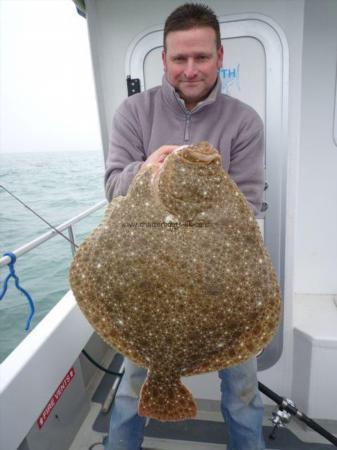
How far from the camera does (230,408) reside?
77.2 inches

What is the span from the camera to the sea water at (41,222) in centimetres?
945

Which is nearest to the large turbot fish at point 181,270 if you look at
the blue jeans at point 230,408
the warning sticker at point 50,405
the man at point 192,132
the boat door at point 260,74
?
the man at point 192,132

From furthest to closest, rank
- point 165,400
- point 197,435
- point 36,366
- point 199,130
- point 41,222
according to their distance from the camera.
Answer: point 41,222 → point 197,435 → point 36,366 → point 199,130 → point 165,400

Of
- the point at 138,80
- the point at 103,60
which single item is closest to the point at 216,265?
the point at 138,80

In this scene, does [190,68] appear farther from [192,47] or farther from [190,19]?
[190,19]

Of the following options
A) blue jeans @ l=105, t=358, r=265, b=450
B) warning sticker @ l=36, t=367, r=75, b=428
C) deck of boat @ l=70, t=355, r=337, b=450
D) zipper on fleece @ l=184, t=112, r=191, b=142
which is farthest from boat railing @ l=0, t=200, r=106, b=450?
zipper on fleece @ l=184, t=112, r=191, b=142

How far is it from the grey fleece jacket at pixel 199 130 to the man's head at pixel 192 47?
116 millimetres

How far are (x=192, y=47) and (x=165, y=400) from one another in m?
1.44

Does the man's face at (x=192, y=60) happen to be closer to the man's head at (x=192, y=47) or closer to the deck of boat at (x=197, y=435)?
the man's head at (x=192, y=47)

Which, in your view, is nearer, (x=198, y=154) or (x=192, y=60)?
(x=198, y=154)

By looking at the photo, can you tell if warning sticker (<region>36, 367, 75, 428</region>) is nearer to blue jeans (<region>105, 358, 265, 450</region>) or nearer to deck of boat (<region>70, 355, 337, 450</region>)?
blue jeans (<region>105, 358, 265, 450</region>)

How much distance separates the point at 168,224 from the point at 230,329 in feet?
1.41

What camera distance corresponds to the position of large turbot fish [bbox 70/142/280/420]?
42.7 inches

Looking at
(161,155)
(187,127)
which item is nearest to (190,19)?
(187,127)
